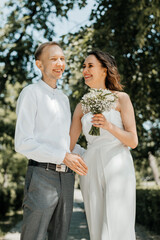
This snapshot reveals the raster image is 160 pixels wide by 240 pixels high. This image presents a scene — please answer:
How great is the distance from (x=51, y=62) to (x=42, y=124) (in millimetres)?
674

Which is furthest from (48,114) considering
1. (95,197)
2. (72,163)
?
(95,197)

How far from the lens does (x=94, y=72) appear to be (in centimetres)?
362

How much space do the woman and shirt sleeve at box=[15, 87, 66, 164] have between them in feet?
2.05

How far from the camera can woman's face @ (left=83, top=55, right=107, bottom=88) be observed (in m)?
3.63

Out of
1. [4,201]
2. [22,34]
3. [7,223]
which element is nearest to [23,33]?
[22,34]

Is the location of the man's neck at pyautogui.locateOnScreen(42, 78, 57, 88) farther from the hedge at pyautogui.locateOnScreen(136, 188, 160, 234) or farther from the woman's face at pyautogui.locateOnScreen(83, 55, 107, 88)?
→ the hedge at pyautogui.locateOnScreen(136, 188, 160, 234)

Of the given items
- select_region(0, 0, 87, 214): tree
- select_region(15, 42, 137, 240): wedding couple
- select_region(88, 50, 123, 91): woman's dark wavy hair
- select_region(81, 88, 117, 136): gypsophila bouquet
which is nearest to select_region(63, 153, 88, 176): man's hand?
select_region(15, 42, 137, 240): wedding couple

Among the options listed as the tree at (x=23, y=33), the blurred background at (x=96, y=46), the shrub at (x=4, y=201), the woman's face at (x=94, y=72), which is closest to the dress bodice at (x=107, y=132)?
the woman's face at (x=94, y=72)

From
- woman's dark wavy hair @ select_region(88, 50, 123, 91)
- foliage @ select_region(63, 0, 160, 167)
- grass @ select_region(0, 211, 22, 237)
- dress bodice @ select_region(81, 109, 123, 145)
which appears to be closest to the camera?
dress bodice @ select_region(81, 109, 123, 145)

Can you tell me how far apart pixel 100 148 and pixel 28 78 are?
622 cm

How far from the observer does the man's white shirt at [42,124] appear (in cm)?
254

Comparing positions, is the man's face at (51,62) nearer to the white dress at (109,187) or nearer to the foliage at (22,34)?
the white dress at (109,187)

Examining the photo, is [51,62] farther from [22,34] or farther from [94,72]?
[22,34]

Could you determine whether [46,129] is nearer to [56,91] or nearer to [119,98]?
[56,91]
